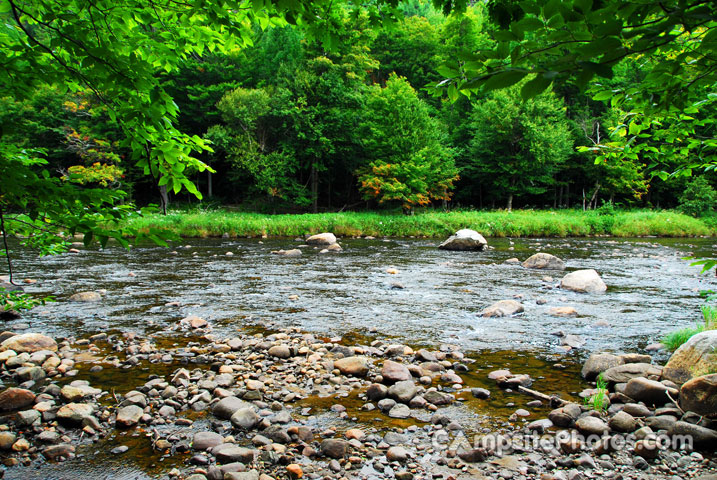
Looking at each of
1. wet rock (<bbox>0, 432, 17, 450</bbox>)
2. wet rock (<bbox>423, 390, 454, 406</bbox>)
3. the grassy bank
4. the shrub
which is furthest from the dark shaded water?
the shrub

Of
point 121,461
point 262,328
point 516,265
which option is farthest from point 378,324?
point 516,265

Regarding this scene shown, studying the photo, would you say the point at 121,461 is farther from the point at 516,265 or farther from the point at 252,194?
the point at 252,194

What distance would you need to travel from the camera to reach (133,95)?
2898 mm

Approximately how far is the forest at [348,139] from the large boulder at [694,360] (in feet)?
83.4

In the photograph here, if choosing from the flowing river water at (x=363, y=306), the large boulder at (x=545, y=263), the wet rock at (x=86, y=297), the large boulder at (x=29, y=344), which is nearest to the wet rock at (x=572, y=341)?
the flowing river water at (x=363, y=306)

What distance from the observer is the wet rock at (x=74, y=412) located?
147 inches

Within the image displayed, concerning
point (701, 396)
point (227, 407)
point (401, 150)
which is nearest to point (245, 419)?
point (227, 407)

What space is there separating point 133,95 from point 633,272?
45.3 ft

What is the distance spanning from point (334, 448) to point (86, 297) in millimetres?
7605

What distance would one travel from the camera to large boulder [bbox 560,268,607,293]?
9.70m

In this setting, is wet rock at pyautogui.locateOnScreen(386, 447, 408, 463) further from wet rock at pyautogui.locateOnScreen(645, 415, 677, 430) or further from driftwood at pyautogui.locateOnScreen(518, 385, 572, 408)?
wet rock at pyautogui.locateOnScreen(645, 415, 677, 430)

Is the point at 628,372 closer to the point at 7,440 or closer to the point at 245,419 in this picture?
the point at 245,419

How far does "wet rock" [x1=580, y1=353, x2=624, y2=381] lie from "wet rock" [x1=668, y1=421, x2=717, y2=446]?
1.28 metres

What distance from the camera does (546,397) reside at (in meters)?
4.25
